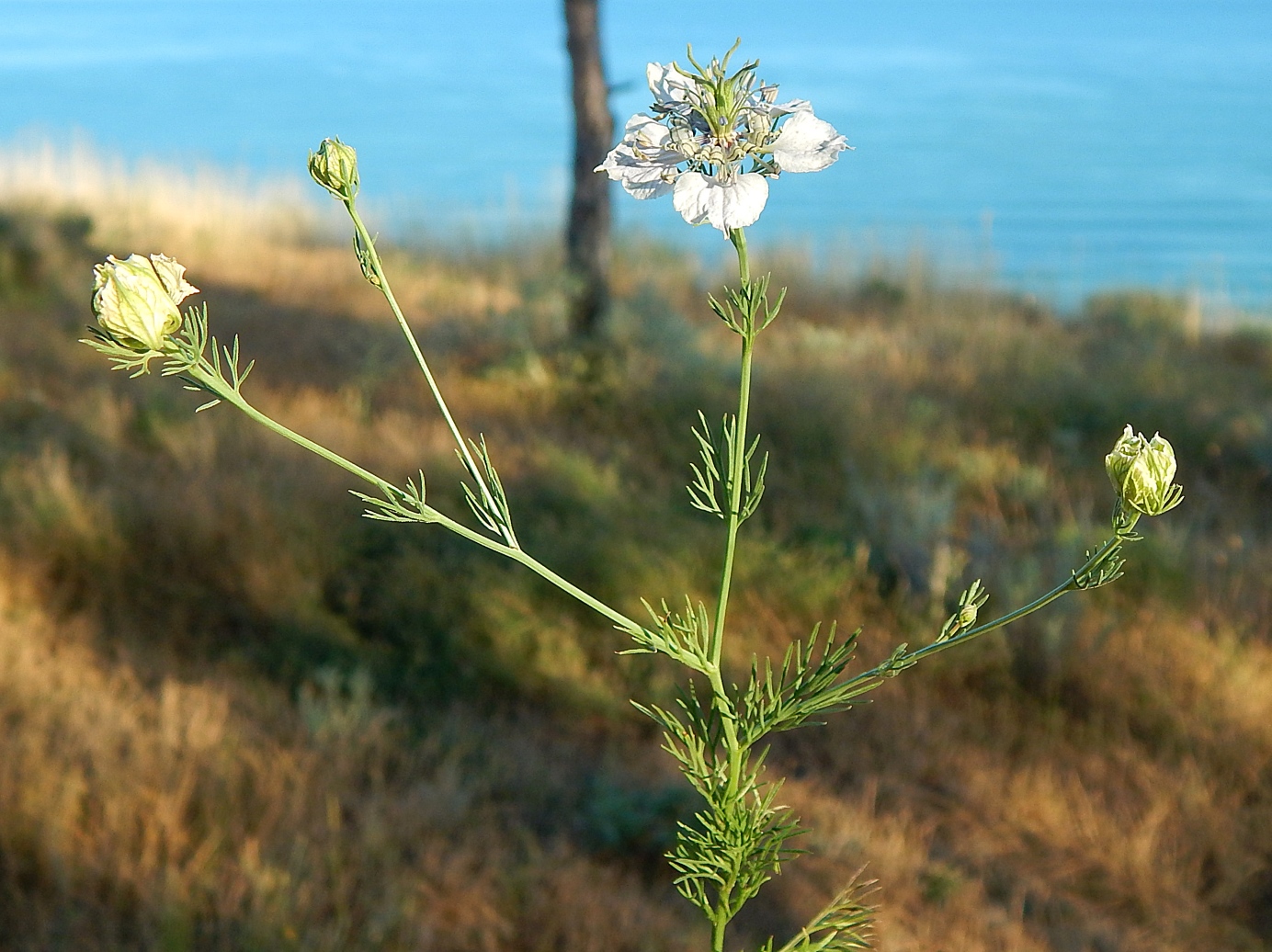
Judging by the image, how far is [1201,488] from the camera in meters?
4.80

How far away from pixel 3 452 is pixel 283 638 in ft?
5.43

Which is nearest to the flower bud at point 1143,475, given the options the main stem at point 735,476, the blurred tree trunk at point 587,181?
the main stem at point 735,476

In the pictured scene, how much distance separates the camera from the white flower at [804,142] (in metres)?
0.96

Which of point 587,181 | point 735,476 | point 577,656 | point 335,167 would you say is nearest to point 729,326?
point 735,476

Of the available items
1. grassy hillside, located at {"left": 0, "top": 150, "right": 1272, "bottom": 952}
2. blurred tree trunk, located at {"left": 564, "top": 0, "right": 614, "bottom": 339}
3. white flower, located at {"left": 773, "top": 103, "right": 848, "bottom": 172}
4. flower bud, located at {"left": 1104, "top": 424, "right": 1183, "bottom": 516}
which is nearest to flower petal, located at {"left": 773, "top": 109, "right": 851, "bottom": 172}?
white flower, located at {"left": 773, "top": 103, "right": 848, "bottom": 172}

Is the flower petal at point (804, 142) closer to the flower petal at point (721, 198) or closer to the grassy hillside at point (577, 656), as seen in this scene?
the flower petal at point (721, 198)

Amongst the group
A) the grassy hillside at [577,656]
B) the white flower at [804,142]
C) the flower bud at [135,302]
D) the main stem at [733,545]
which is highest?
the white flower at [804,142]

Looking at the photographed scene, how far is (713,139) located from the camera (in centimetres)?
96

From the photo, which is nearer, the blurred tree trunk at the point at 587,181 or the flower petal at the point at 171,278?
the flower petal at the point at 171,278

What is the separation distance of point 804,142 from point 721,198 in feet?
0.36

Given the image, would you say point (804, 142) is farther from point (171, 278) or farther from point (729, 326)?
point (171, 278)

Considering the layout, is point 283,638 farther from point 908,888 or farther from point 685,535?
point 908,888

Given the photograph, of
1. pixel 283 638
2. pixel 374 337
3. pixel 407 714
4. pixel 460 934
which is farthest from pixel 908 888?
pixel 374 337

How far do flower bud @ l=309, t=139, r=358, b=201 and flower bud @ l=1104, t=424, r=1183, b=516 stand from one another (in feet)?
2.46
